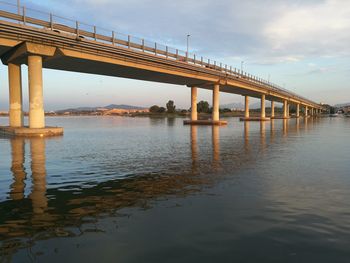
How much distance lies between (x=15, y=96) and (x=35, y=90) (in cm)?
644

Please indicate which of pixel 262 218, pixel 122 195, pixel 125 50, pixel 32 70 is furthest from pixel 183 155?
pixel 125 50

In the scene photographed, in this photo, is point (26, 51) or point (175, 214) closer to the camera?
point (175, 214)

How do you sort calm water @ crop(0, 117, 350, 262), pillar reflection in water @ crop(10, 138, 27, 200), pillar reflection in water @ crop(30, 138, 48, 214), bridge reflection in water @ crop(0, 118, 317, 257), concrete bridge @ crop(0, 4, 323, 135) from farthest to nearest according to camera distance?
concrete bridge @ crop(0, 4, 323, 135), pillar reflection in water @ crop(10, 138, 27, 200), pillar reflection in water @ crop(30, 138, 48, 214), bridge reflection in water @ crop(0, 118, 317, 257), calm water @ crop(0, 117, 350, 262)

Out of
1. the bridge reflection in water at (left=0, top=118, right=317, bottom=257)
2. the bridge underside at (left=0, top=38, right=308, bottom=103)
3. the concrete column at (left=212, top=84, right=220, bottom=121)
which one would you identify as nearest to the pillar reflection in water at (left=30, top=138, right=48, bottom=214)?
the bridge reflection in water at (left=0, top=118, right=317, bottom=257)

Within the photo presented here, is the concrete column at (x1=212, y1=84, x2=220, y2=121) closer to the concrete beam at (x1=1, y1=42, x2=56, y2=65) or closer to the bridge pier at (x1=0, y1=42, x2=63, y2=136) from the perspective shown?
the bridge pier at (x1=0, y1=42, x2=63, y2=136)

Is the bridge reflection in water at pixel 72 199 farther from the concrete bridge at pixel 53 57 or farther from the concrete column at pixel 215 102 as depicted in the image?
the concrete column at pixel 215 102

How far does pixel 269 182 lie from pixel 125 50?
37478 millimetres

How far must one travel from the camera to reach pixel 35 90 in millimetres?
36906

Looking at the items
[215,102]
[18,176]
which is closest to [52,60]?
[18,176]

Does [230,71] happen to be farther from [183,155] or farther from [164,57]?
[183,155]

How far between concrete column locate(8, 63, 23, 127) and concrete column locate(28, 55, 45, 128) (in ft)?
17.5

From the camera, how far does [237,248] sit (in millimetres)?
6641

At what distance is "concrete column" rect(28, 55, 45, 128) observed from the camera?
119ft

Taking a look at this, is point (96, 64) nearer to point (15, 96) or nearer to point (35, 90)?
point (35, 90)
